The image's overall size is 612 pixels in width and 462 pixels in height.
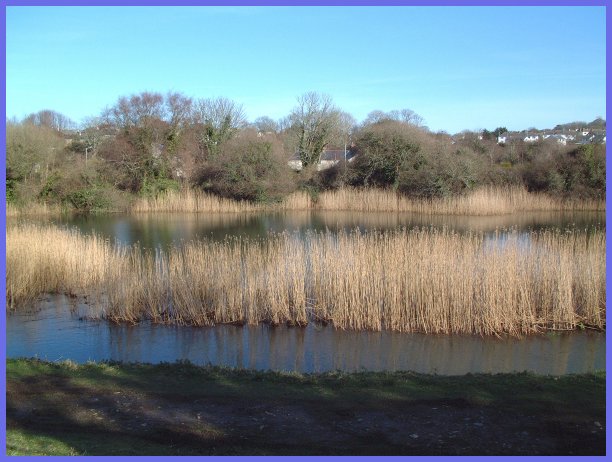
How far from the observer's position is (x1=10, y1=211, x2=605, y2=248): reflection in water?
64.7 ft

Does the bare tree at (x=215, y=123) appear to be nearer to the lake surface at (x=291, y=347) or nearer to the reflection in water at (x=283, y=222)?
the reflection in water at (x=283, y=222)

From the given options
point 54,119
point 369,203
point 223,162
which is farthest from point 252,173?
point 54,119

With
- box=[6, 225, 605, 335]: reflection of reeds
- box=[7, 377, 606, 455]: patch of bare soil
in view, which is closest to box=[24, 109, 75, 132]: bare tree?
box=[6, 225, 605, 335]: reflection of reeds

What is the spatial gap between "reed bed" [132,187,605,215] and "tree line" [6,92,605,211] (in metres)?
0.49

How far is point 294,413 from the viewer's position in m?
5.43

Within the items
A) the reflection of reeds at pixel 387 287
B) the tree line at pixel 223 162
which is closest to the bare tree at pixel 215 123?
the tree line at pixel 223 162

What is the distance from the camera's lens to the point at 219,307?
1007cm

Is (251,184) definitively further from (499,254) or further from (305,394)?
(305,394)

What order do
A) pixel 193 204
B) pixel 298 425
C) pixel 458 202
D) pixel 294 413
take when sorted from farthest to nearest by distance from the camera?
pixel 193 204 < pixel 458 202 < pixel 294 413 < pixel 298 425

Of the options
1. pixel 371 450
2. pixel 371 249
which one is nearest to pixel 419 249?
pixel 371 249

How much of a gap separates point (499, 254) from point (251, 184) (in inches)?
701

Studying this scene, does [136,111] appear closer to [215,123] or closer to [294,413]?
[215,123]

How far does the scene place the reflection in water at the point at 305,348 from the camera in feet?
26.8

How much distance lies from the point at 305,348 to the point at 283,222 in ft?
46.0
